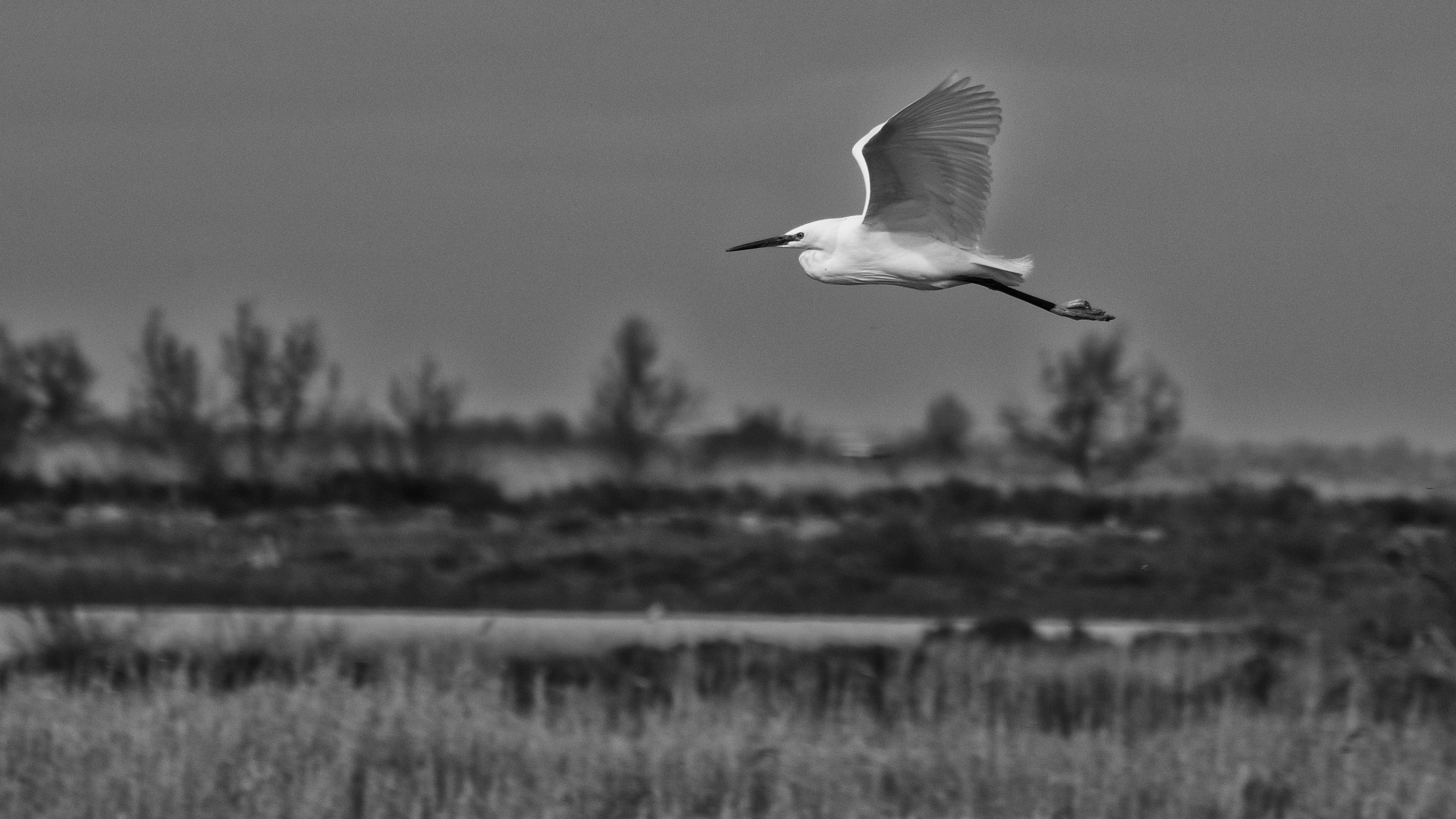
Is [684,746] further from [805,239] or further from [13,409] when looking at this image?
[13,409]

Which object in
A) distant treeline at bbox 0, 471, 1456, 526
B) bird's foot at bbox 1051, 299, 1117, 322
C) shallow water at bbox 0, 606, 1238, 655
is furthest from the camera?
distant treeline at bbox 0, 471, 1456, 526

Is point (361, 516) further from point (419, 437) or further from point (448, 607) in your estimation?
point (448, 607)

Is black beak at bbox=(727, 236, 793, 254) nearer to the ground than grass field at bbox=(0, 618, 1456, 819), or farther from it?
farther from it

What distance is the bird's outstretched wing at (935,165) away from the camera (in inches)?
291

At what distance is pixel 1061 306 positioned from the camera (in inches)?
290

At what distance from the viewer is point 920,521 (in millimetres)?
25375

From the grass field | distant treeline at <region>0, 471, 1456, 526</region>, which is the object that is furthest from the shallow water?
distant treeline at <region>0, 471, 1456, 526</region>

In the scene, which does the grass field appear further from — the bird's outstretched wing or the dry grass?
the bird's outstretched wing

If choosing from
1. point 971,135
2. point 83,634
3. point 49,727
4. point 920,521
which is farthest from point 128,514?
point 971,135

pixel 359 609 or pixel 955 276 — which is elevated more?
pixel 955 276

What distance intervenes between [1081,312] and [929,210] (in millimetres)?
749

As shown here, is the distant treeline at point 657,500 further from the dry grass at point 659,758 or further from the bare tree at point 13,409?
the dry grass at point 659,758

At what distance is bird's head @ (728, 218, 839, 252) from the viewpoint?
7.97 metres

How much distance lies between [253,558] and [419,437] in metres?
4.55
